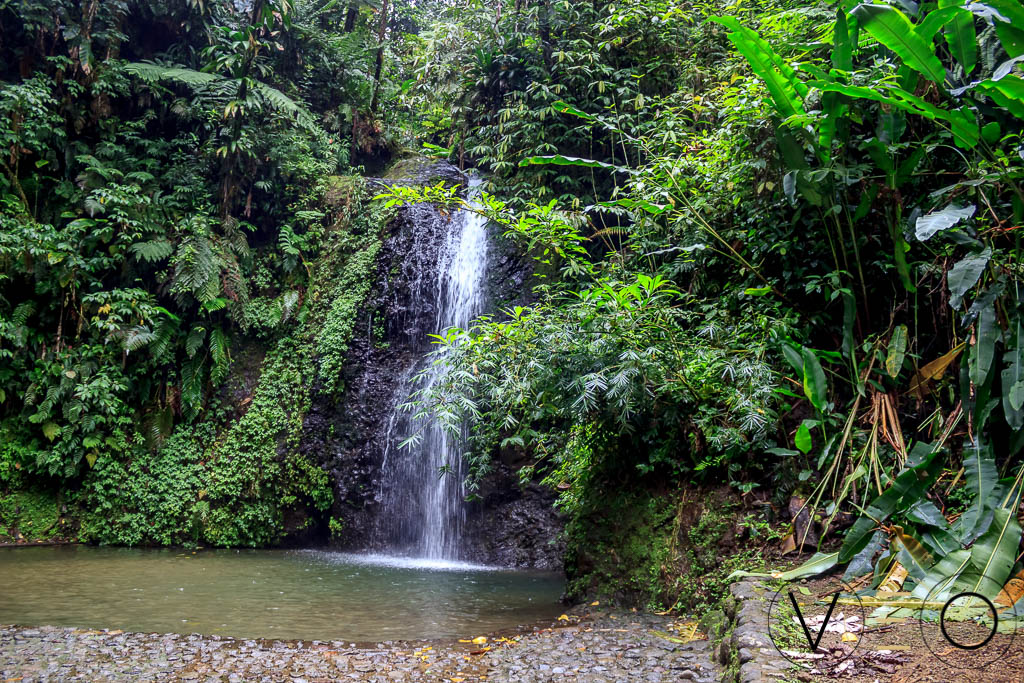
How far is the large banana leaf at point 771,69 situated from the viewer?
4172mm

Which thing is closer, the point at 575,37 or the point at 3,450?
the point at 3,450

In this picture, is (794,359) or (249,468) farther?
(249,468)

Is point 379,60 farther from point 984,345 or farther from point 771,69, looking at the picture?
point 984,345

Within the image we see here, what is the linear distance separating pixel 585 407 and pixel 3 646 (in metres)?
3.77

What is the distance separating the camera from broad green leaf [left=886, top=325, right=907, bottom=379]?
13.6 feet

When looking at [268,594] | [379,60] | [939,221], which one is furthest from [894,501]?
[379,60]

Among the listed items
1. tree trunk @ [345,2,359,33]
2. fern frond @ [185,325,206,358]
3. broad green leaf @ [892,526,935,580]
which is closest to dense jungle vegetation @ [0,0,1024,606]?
broad green leaf @ [892,526,935,580]

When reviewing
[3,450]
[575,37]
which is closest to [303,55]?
[575,37]

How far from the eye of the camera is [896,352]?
13.7 feet

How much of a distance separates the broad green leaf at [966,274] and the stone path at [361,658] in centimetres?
232

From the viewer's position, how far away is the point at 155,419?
9.25 metres

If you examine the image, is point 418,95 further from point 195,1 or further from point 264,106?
point 195,1

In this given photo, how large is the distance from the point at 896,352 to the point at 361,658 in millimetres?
3738

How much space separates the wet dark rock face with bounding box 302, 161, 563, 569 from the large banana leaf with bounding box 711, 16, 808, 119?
16.2ft
